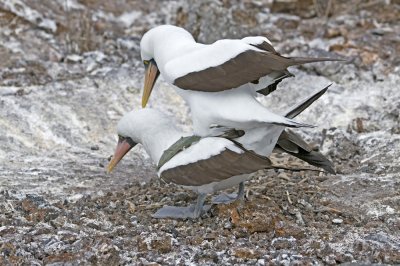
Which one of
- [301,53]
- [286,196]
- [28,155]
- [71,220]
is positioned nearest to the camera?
[71,220]

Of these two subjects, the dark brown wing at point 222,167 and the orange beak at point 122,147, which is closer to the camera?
the dark brown wing at point 222,167

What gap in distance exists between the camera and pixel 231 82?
14.0 feet

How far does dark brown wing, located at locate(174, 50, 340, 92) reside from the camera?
13.9ft

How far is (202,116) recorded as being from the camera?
4.43 metres

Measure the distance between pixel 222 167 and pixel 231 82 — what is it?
1.55 feet

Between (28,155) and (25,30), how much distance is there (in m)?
2.67

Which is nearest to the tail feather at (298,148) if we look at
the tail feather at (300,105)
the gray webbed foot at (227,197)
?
the tail feather at (300,105)

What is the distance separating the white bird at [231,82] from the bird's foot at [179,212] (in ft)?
1.67

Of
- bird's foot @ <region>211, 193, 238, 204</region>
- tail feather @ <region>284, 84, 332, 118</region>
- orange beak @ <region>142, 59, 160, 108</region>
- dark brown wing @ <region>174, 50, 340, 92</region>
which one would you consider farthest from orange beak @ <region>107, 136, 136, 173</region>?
tail feather @ <region>284, 84, 332, 118</region>

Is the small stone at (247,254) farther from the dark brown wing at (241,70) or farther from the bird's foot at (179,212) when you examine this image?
the dark brown wing at (241,70)

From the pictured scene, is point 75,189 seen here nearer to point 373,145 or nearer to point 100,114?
point 100,114

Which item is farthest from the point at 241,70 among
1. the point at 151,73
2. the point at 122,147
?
the point at 122,147

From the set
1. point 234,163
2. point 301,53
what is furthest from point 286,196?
point 301,53

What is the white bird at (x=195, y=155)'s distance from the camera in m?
4.34
